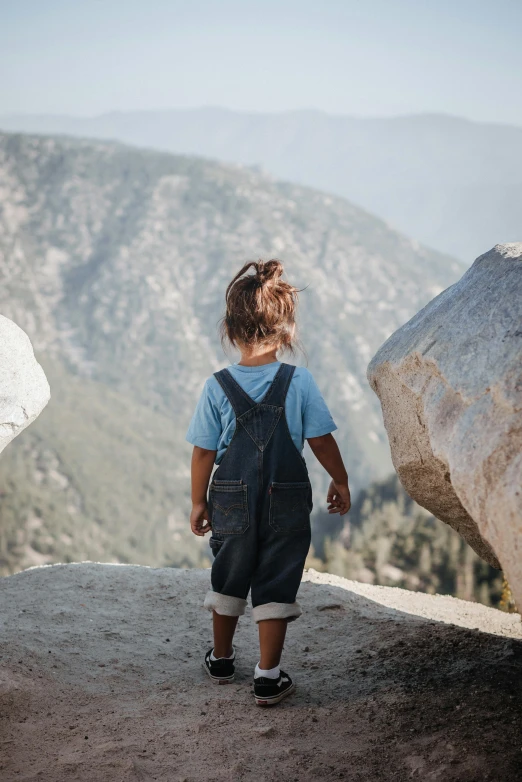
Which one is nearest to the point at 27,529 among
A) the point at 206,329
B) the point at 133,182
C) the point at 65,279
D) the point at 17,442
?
the point at 17,442

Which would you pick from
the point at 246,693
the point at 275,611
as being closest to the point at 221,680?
the point at 246,693

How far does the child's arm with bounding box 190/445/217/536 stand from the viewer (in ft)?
12.1

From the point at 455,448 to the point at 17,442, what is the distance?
9589 centimetres

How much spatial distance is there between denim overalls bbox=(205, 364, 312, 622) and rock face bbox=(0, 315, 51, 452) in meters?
1.51

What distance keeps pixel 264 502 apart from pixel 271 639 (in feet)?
2.35

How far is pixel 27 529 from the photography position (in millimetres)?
77750

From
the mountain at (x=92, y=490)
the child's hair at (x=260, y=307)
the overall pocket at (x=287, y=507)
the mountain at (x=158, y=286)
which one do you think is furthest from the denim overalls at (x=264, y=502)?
the mountain at (x=158, y=286)

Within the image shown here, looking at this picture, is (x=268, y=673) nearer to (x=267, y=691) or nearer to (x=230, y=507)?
(x=267, y=691)

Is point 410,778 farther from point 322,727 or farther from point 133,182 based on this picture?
point 133,182

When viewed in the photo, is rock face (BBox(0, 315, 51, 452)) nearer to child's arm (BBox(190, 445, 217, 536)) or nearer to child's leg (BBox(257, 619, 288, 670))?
child's arm (BBox(190, 445, 217, 536))

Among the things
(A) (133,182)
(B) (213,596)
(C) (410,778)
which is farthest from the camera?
(A) (133,182)

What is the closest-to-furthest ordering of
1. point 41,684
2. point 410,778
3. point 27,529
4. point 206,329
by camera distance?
point 410,778
point 41,684
point 27,529
point 206,329

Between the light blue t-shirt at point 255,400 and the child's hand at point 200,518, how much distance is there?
29 cm

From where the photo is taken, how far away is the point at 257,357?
147 inches
